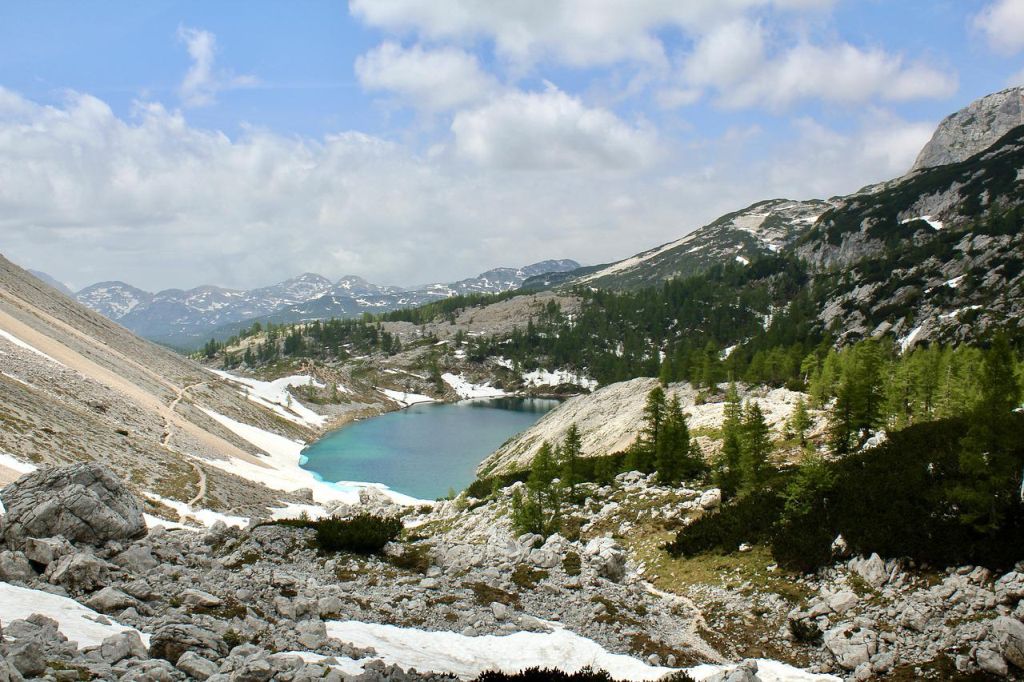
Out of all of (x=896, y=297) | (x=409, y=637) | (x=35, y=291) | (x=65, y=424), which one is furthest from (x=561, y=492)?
(x=896, y=297)

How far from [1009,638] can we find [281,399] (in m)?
146

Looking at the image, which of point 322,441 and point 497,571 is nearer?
point 497,571

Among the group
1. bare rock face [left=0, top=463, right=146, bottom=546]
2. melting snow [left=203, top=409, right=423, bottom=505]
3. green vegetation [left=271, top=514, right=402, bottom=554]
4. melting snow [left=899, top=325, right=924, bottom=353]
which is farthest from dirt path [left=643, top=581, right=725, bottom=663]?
melting snow [left=899, top=325, right=924, bottom=353]

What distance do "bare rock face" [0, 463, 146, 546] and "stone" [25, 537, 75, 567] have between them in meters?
0.90

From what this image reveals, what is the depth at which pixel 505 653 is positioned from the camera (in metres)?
17.4

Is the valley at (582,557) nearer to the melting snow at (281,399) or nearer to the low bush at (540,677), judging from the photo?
the low bush at (540,677)

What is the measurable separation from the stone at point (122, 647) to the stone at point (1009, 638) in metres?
20.6

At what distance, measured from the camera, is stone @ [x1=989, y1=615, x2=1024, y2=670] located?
14648mm

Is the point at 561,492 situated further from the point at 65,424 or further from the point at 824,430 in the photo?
the point at 65,424

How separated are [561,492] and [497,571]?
18.1 metres

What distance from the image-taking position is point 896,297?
147375mm

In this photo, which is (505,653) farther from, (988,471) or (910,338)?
(910,338)

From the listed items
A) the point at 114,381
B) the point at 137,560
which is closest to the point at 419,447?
the point at 114,381

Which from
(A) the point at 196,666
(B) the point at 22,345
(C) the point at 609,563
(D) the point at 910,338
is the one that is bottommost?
(C) the point at 609,563
